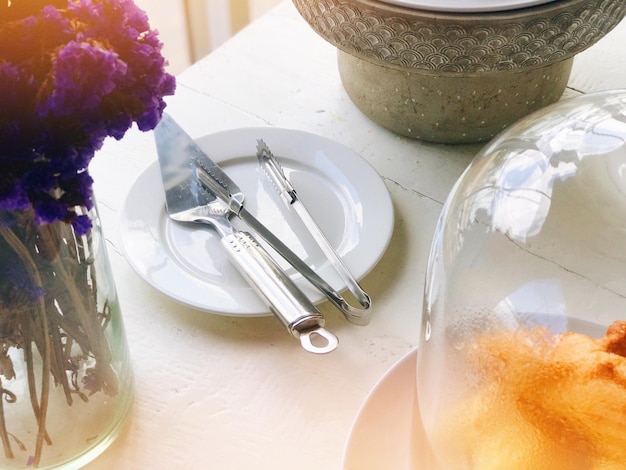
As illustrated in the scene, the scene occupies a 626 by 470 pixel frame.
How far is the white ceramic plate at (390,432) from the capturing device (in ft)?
1.18

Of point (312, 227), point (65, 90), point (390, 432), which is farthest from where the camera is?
point (312, 227)

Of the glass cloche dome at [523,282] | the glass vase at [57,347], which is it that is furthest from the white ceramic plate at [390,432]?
the glass vase at [57,347]

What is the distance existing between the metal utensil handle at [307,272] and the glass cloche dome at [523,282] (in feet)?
0.17

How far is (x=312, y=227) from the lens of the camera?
18.8 inches

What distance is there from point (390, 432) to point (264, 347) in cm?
10

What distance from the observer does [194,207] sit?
49cm

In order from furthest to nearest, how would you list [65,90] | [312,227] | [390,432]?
[312,227], [390,432], [65,90]

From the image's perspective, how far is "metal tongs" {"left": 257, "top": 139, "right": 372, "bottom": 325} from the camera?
16.8 inches

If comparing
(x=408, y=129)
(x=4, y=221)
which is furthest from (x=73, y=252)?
(x=408, y=129)

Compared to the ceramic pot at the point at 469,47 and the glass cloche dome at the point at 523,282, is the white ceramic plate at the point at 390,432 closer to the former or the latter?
the glass cloche dome at the point at 523,282

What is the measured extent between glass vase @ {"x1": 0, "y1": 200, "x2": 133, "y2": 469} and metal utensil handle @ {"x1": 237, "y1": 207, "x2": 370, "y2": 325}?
113 millimetres

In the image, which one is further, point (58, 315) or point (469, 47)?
point (469, 47)

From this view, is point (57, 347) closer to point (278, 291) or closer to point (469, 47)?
point (278, 291)

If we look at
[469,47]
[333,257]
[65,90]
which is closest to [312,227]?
[333,257]
